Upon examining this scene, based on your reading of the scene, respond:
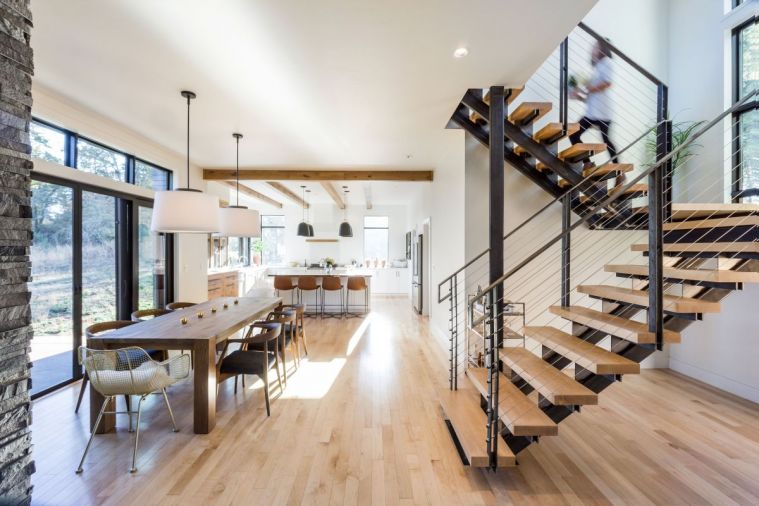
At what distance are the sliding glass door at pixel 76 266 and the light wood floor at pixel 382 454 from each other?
0.52 m

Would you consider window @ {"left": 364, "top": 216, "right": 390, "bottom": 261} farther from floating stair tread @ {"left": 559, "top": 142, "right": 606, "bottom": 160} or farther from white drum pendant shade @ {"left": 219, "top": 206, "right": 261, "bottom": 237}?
floating stair tread @ {"left": 559, "top": 142, "right": 606, "bottom": 160}

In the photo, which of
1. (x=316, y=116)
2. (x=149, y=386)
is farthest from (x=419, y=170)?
(x=149, y=386)

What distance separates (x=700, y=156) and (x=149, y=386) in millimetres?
5746

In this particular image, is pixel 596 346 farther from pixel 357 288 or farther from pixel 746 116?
pixel 357 288

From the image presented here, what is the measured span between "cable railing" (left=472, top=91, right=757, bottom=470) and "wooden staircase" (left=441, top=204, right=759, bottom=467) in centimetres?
1

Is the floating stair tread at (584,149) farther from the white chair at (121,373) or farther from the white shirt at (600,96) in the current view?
the white chair at (121,373)

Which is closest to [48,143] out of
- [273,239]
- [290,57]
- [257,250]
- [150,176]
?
[150,176]

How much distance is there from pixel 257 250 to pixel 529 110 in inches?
370

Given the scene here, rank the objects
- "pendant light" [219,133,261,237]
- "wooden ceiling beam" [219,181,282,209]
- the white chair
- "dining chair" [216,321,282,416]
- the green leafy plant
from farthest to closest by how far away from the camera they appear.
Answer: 1. "wooden ceiling beam" [219,181,282,209]
2. "pendant light" [219,133,261,237]
3. the green leafy plant
4. "dining chair" [216,321,282,416]
5. the white chair

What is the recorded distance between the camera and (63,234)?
11.8 ft

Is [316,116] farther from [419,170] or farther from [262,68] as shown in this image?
[419,170]

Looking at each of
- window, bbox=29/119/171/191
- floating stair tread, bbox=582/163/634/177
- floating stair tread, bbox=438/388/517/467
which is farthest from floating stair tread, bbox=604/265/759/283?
window, bbox=29/119/171/191

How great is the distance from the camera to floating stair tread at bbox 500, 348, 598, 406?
2.02m

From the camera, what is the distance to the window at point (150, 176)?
4.79 metres
